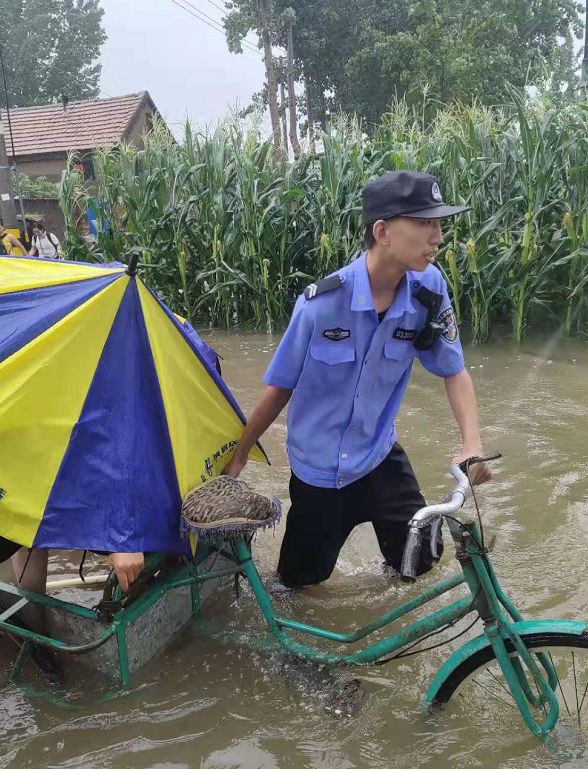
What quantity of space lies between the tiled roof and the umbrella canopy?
21991 millimetres

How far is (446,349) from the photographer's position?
7.91 feet

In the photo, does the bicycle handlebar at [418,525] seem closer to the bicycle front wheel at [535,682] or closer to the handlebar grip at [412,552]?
the handlebar grip at [412,552]

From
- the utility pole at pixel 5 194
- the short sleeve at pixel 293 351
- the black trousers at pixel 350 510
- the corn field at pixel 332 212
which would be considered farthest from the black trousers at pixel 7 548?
the utility pole at pixel 5 194

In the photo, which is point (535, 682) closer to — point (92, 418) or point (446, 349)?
point (446, 349)

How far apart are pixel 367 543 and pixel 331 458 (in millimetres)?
1282

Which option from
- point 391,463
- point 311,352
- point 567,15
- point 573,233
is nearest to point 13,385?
point 311,352

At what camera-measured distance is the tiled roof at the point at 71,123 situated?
2302 centimetres

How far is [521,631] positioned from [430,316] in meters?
1.02

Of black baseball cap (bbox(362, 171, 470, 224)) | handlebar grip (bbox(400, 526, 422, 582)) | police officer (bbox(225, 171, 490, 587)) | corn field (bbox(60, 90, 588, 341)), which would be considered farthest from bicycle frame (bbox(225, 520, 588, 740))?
corn field (bbox(60, 90, 588, 341))

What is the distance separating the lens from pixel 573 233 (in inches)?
255

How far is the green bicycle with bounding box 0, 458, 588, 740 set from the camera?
1870mm

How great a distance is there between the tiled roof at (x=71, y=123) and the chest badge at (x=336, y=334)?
22168 millimetres

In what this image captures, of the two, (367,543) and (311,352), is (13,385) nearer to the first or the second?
(311,352)

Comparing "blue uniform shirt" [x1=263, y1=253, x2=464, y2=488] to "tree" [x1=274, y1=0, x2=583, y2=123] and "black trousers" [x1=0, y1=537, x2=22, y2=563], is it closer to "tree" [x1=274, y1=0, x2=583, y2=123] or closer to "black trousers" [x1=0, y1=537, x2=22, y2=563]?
"black trousers" [x1=0, y1=537, x2=22, y2=563]
